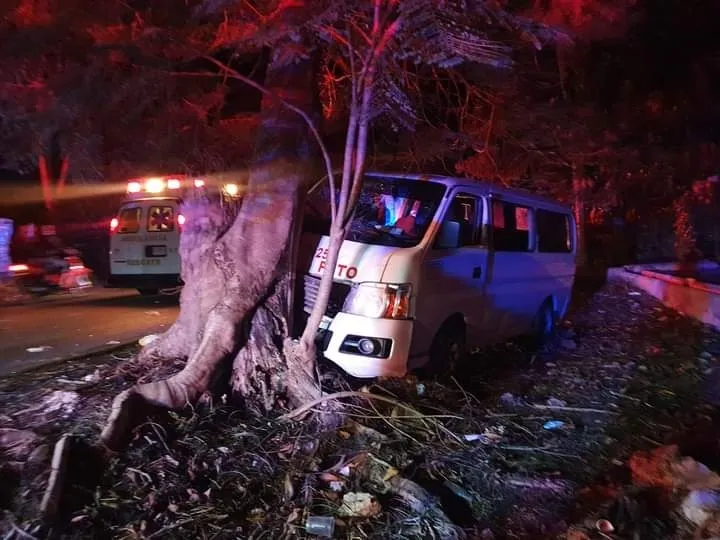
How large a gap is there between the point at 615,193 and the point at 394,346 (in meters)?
13.5

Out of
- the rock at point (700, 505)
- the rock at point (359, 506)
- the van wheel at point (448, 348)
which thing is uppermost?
the van wheel at point (448, 348)

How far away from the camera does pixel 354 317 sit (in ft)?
19.5

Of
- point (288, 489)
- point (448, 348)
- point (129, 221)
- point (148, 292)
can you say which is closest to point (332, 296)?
point (448, 348)

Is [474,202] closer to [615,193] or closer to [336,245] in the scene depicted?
[336,245]

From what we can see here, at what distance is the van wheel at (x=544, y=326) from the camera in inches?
353

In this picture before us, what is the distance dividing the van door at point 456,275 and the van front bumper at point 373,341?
0.67ft

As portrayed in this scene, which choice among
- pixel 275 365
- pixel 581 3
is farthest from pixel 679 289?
pixel 275 365

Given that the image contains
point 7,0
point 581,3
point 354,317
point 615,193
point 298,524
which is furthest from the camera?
point 615,193

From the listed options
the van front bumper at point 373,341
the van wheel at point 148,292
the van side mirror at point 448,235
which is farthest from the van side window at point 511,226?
the van wheel at point 148,292

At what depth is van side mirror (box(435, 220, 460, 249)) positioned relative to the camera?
249 inches

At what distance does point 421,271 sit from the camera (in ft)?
19.7

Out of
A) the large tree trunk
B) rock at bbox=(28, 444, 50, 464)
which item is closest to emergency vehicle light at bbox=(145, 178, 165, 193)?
the large tree trunk

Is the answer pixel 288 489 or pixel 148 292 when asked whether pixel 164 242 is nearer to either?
pixel 148 292

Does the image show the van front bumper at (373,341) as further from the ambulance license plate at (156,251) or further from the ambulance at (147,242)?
the ambulance license plate at (156,251)
